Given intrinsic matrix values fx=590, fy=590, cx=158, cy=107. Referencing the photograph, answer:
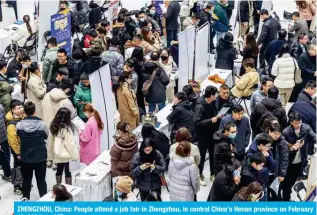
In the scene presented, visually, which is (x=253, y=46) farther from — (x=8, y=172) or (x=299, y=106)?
(x=8, y=172)

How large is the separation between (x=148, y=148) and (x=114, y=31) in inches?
212

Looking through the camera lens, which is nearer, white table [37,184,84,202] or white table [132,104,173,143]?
white table [37,184,84,202]

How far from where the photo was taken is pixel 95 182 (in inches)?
281

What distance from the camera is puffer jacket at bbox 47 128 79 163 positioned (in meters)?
7.15

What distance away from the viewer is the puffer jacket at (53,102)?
26.4 feet

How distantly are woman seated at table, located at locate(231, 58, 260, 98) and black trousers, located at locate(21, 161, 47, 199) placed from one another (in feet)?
11.5

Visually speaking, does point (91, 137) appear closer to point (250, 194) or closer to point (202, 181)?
point (202, 181)

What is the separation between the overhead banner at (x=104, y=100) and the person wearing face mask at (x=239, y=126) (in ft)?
5.85

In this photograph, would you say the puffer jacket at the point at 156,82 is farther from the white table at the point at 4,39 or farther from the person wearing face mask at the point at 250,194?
the white table at the point at 4,39

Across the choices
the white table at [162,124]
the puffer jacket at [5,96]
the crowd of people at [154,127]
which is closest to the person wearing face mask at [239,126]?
the crowd of people at [154,127]

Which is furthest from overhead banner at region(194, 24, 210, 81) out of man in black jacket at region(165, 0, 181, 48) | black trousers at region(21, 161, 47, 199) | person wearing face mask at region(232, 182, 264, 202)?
person wearing face mask at region(232, 182, 264, 202)

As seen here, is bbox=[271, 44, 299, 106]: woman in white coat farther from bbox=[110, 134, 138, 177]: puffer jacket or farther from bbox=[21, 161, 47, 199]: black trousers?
bbox=[21, 161, 47, 199]: black trousers
